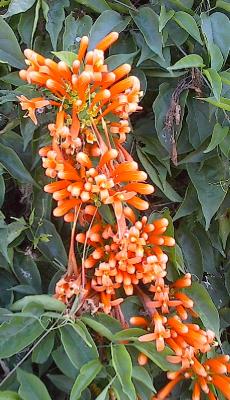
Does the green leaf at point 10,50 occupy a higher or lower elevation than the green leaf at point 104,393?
higher

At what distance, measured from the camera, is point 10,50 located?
1096mm

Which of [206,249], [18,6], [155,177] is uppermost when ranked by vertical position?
[18,6]

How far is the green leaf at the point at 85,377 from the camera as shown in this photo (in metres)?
0.98

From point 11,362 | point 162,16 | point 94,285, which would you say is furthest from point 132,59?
point 11,362

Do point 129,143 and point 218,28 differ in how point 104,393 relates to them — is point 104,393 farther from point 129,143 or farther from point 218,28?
point 218,28

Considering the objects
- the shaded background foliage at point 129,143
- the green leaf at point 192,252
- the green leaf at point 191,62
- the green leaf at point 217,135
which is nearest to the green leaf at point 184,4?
the shaded background foliage at point 129,143

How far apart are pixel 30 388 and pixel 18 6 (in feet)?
2.18

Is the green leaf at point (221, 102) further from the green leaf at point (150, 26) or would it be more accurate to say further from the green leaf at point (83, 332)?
the green leaf at point (83, 332)

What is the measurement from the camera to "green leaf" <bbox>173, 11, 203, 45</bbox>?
110cm

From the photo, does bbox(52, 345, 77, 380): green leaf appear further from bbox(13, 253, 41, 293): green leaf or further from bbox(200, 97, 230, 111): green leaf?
bbox(200, 97, 230, 111): green leaf

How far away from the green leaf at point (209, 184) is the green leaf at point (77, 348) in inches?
12.6

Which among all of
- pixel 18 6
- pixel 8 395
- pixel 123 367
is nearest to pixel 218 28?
pixel 18 6

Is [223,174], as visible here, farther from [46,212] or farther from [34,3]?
[34,3]

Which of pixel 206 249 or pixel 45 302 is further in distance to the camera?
pixel 206 249
